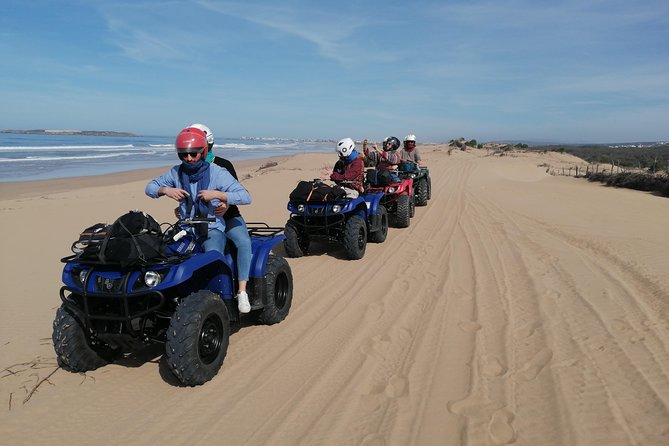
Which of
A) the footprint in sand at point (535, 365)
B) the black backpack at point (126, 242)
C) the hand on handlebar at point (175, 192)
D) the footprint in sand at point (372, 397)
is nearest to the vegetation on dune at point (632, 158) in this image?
the footprint in sand at point (535, 365)

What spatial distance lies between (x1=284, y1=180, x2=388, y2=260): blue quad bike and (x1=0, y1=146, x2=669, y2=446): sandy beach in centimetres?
26

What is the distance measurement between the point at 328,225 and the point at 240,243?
303cm

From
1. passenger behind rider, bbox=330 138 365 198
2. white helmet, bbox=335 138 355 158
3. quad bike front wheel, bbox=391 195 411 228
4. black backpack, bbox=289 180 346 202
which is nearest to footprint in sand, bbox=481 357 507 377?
black backpack, bbox=289 180 346 202

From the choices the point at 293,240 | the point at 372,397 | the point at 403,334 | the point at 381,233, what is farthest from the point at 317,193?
the point at 372,397

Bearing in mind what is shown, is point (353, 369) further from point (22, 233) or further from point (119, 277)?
point (22, 233)

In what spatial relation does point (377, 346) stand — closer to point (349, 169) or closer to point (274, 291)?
point (274, 291)

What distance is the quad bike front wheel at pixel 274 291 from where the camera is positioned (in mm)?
4434

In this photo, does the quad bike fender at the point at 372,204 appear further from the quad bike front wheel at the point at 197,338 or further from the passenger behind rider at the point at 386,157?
the quad bike front wheel at the point at 197,338

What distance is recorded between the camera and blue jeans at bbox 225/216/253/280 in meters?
4.09

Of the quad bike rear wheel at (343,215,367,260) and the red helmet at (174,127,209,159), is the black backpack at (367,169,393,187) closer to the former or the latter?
the quad bike rear wheel at (343,215,367,260)

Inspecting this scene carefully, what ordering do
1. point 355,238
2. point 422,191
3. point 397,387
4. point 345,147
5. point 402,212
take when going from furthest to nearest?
point 422,191 < point 402,212 < point 345,147 < point 355,238 < point 397,387

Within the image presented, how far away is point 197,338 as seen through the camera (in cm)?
324

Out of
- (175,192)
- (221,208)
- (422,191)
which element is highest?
(175,192)

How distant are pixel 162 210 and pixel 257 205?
2.44 meters
